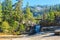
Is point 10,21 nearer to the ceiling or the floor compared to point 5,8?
nearer to the floor

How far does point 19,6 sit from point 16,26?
11.4 feet

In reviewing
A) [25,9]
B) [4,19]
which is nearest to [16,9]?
[4,19]

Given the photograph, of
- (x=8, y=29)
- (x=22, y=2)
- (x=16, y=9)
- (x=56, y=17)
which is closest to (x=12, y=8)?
(x=16, y=9)

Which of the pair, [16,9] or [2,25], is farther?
[16,9]

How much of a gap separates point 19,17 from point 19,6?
5.37 ft

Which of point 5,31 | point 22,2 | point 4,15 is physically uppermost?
point 22,2

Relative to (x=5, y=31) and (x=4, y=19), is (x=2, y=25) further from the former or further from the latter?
(x=4, y=19)

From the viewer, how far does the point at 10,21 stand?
80.8 ft

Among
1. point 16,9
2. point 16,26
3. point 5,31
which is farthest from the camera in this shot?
point 16,9

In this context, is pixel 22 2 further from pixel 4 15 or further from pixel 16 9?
pixel 4 15

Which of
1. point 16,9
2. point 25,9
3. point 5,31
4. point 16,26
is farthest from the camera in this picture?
point 25,9

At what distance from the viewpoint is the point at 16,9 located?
2570 centimetres

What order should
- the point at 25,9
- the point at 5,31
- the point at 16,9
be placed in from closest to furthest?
1. the point at 5,31
2. the point at 16,9
3. the point at 25,9

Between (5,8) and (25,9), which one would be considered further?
(25,9)
